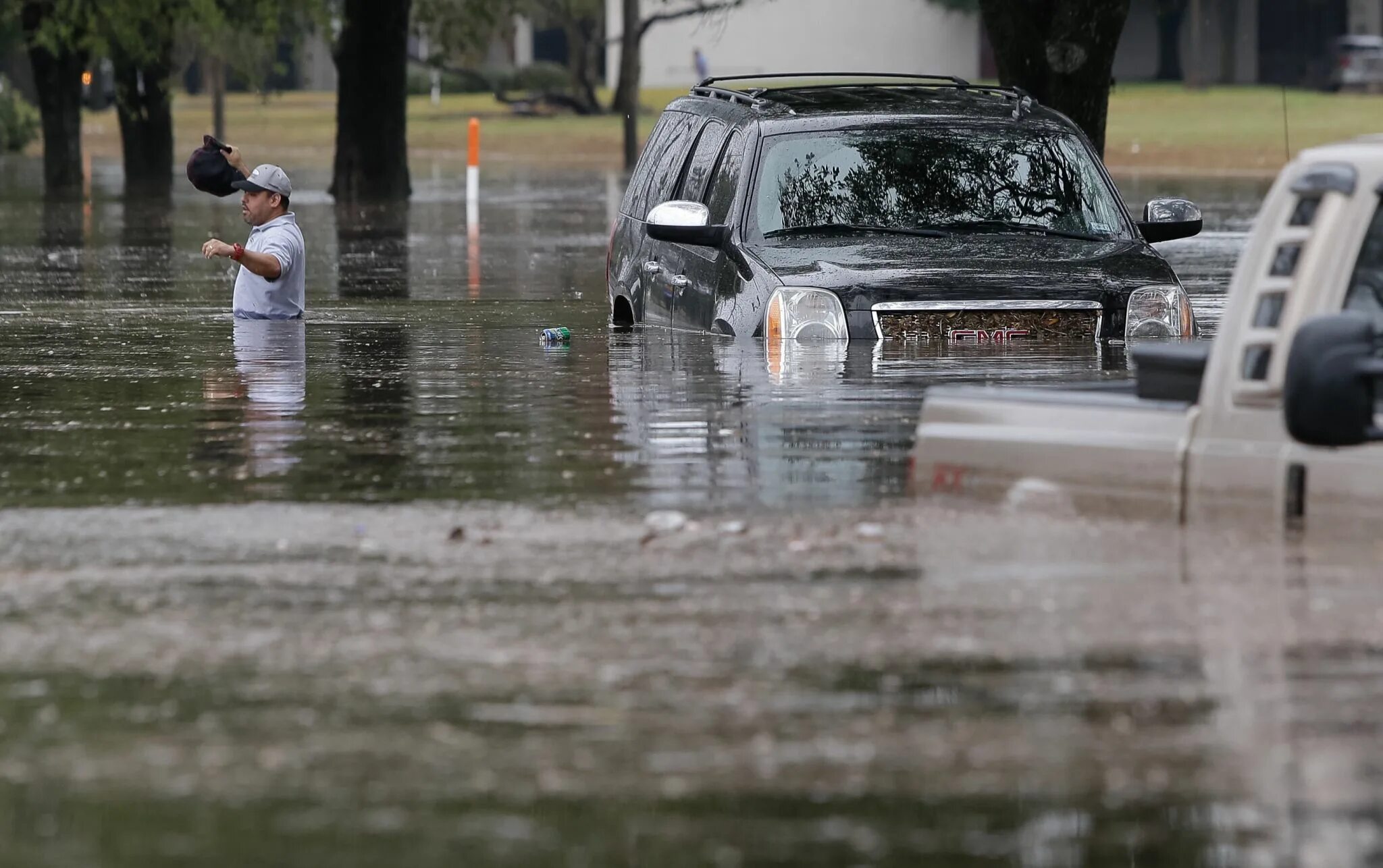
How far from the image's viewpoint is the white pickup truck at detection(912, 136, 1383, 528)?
239 inches

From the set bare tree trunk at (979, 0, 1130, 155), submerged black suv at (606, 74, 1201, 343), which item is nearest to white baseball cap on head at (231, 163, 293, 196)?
submerged black suv at (606, 74, 1201, 343)

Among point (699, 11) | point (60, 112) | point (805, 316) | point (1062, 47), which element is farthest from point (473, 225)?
point (805, 316)

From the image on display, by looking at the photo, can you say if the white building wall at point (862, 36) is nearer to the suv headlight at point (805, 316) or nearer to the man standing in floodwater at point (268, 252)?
the man standing in floodwater at point (268, 252)

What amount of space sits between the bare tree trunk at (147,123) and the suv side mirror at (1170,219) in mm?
34732

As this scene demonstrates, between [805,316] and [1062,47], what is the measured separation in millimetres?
9820

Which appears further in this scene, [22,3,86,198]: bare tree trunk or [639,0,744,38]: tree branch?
[22,3,86,198]: bare tree trunk

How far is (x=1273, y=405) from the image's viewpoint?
6.73 m

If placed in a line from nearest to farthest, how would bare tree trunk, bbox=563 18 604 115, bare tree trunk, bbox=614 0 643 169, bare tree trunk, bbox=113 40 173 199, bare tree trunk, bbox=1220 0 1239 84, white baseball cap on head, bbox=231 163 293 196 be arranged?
1. white baseball cap on head, bbox=231 163 293 196
2. bare tree trunk, bbox=113 40 173 199
3. bare tree trunk, bbox=614 0 643 169
4. bare tree trunk, bbox=1220 0 1239 84
5. bare tree trunk, bbox=563 18 604 115

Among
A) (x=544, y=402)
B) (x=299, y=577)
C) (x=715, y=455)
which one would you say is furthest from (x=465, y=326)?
(x=299, y=577)

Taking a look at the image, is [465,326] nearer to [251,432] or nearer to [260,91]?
[251,432]

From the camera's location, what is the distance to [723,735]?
229 inches

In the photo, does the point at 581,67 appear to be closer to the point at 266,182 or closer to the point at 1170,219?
the point at 266,182

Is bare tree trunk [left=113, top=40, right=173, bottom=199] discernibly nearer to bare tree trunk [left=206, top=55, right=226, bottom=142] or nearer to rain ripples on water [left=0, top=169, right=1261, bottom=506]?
bare tree trunk [left=206, top=55, right=226, bottom=142]

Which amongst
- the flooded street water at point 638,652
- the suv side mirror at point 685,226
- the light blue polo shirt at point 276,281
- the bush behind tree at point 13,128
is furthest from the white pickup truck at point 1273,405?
the bush behind tree at point 13,128
